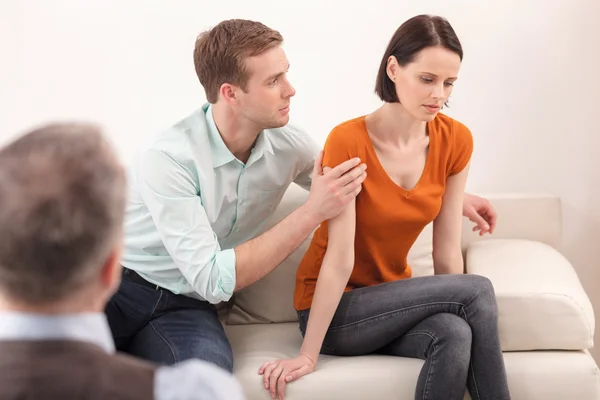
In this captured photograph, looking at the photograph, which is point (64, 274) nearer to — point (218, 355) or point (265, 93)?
point (218, 355)

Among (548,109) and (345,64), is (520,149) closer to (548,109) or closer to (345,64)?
(548,109)

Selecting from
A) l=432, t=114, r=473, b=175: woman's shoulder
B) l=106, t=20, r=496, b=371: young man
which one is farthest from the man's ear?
l=432, t=114, r=473, b=175: woman's shoulder

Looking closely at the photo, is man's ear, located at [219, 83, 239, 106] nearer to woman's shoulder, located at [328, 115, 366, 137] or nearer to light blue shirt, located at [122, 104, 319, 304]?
light blue shirt, located at [122, 104, 319, 304]

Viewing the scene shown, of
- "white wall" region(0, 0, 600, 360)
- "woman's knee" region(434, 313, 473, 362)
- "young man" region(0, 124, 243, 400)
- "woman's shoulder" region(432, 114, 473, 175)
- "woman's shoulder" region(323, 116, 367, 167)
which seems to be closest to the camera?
"young man" region(0, 124, 243, 400)

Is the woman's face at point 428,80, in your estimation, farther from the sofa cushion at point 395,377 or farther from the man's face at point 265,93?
the sofa cushion at point 395,377

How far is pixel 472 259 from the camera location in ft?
8.23

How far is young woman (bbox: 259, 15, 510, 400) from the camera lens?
206 cm

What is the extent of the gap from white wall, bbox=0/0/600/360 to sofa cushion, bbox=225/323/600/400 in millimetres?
943

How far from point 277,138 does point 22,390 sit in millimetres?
1551

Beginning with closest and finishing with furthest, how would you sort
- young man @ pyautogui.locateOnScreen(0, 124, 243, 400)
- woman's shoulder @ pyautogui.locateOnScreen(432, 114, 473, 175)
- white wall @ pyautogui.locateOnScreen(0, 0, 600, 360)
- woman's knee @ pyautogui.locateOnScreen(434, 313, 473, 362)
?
young man @ pyautogui.locateOnScreen(0, 124, 243, 400) < woman's knee @ pyautogui.locateOnScreen(434, 313, 473, 362) < woman's shoulder @ pyautogui.locateOnScreen(432, 114, 473, 175) < white wall @ pyautogui.locateOnScreen(0, 0, 600, 360)

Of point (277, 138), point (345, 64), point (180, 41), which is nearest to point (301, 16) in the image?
point (345, 64)

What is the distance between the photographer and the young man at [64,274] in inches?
33.0

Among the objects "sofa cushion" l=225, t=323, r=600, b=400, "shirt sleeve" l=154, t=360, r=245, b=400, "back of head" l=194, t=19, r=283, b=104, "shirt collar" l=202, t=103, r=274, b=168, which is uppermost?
"back of head" l=194, t=19, r=283, b=104

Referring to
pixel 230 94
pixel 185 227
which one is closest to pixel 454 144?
pixel 230 94
